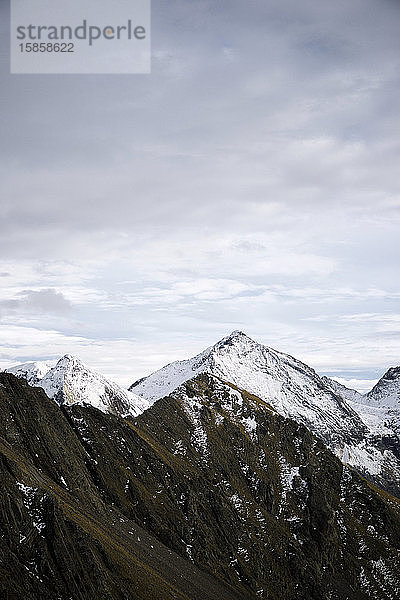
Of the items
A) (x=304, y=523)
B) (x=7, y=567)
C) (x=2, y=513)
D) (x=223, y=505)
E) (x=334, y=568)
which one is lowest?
(x=334, y=568)

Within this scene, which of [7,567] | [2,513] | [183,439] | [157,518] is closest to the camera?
[7,567]

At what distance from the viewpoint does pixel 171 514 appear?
143000 mm

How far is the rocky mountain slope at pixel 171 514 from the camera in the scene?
89.1 m

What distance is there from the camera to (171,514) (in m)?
143

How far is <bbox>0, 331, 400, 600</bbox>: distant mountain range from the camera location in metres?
89.2

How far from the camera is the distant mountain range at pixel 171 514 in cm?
8919

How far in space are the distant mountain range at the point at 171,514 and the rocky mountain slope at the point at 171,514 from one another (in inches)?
15.0

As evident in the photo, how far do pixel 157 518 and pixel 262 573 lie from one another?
40.3 meters

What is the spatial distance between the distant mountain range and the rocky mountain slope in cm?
38

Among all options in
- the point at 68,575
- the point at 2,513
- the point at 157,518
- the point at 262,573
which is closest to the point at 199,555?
the point at 157,518

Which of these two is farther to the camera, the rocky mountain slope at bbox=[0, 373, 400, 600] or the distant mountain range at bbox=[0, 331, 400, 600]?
the distant mountain range at bbox=[0, 331, 400, 600]

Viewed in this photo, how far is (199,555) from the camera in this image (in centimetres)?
13850

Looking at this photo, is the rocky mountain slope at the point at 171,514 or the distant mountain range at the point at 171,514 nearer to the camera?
the rocky mountain slope at the point at 171,514

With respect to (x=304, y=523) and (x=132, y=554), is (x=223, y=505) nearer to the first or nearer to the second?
(x=304, y=523)
